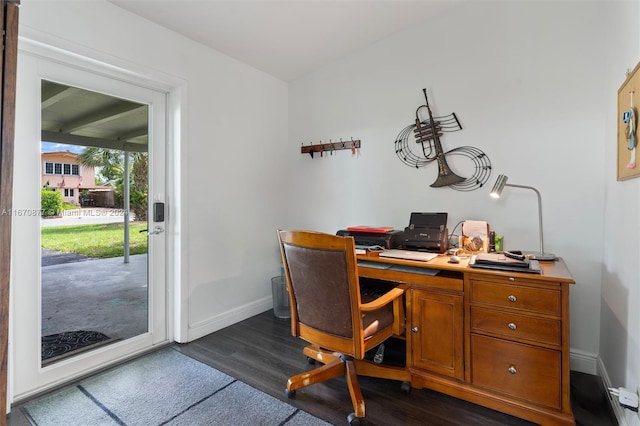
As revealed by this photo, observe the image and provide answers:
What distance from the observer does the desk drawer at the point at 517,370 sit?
157 centimetres

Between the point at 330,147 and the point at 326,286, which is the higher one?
the point at 330,147

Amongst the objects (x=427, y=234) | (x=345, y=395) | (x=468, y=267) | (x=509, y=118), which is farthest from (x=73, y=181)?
(x=509, y=118)

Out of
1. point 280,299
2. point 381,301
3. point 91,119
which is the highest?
point 91,119

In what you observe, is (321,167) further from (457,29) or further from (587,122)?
(587,122)

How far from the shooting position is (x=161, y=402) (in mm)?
1798

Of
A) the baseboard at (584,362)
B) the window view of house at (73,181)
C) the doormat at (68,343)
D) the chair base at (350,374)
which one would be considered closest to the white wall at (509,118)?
the baseboard at (584,362)

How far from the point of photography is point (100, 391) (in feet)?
6.20

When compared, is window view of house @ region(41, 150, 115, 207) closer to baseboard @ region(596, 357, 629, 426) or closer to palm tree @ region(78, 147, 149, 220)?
palm tree @ region(78, 147, 149, 220)

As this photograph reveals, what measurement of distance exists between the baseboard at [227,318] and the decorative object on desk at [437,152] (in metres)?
1.99

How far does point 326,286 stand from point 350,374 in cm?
57

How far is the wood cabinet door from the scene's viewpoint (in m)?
1.81

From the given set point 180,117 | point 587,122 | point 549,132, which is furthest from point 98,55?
point 587,122

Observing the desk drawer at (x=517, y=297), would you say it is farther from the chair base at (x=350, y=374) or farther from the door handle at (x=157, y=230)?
the door handle at (x=157, y=230)

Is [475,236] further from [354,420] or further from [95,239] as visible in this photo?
[95,239]
